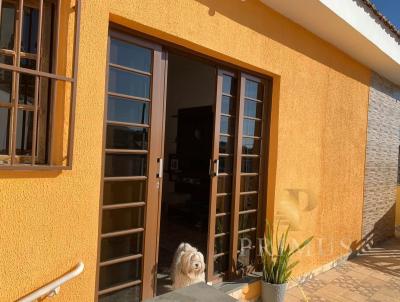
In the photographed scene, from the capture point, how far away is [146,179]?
3182 mm

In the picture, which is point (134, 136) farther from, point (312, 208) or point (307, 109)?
point (312, 208)

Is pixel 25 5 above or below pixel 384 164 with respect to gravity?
above

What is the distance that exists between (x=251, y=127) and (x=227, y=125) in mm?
454

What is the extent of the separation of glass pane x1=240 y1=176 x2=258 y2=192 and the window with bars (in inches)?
96.8

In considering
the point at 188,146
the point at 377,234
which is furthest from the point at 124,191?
the point at 377,234

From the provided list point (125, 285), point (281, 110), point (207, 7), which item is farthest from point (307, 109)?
point (125, 285)

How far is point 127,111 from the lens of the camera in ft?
9.94

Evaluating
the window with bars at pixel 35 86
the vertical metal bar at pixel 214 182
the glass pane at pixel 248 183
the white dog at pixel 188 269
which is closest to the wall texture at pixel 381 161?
the glass pane at pixel 248 183

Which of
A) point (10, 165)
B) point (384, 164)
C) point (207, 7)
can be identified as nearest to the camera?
point (10, 165)

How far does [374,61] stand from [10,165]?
6433 millimetres

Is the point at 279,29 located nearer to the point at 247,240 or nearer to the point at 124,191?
the point at 247,240

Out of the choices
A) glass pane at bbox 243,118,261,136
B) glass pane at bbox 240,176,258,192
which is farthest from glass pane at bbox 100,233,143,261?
glass pane at bbox 243,118,261,136

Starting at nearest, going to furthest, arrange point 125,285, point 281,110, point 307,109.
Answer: point 125,285 → point 281,110 → point 307,109

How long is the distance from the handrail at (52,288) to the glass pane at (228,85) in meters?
2.52
